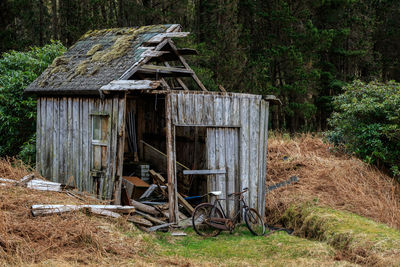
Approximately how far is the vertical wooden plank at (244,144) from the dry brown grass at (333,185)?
200cm

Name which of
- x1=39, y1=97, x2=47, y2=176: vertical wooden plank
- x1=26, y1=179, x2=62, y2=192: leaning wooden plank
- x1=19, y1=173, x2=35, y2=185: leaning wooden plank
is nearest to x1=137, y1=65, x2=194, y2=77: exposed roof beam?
x1=39, y1=97, x2=47, y2=176: vertical wooden plank

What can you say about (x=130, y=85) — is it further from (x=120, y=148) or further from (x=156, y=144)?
(x=156, y=144)

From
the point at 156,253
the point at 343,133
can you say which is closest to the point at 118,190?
the point at 156,253

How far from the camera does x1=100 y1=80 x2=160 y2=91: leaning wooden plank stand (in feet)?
35.0

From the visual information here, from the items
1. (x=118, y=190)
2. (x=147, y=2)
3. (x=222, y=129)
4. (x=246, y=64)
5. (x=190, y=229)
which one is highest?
(x=147, y=2)

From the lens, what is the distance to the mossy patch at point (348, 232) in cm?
942

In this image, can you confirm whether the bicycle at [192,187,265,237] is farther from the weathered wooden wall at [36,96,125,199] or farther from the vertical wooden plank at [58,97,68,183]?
the vertical wooden plank at [58,97,68,183]

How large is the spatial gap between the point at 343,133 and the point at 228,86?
326 inches

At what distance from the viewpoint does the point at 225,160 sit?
12102 millimetres

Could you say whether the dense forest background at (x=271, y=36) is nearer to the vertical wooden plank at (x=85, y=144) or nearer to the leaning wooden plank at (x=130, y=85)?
the vertical wooden plank at (x=85, y=144)

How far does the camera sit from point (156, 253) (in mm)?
9227

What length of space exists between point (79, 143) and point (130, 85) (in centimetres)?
272

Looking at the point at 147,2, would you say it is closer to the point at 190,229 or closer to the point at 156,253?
the point at 190,229

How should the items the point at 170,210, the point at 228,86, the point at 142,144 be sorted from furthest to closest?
the point at 228,86, the point at 142,144, the point at 170,210
